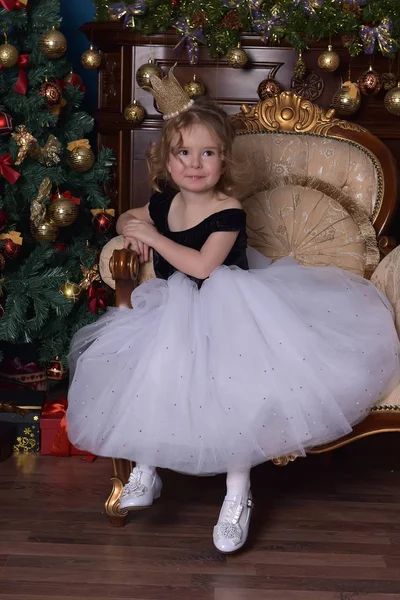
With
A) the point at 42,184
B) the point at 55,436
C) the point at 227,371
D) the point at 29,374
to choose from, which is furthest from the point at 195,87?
the point at 227,371

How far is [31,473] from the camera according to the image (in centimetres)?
282

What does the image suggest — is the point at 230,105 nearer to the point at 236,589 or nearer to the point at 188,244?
the point at 188,244

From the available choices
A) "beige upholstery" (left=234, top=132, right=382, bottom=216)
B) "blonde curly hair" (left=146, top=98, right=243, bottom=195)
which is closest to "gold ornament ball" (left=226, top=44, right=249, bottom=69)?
"beige upholstery" (left=234, top=132, right=382, bottom=216)

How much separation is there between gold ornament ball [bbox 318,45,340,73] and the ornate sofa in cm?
39

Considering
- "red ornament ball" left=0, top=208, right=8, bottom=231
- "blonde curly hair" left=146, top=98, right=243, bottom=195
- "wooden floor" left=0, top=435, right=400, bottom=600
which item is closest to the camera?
"wooden floor" left=0, top=435, right=400, bottom=600

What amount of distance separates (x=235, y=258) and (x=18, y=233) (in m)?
0.95

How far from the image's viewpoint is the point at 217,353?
86.4 inches

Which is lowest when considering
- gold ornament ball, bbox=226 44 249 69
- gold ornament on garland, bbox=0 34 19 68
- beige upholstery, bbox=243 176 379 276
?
beige upholstery, bbox=243 176 379 276

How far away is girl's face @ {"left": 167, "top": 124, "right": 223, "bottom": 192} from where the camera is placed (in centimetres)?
248

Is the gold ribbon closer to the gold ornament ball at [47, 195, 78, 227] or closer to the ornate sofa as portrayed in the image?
the gold ornament ball at [47, 195, 78, 227]

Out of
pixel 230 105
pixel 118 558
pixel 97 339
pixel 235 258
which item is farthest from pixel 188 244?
pixel 230 105

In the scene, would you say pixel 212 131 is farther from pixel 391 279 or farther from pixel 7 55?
pixel 7 55

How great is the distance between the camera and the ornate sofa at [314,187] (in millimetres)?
2938

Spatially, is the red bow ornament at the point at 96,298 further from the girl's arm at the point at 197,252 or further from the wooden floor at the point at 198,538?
the girl's arm at the point at 197,252
